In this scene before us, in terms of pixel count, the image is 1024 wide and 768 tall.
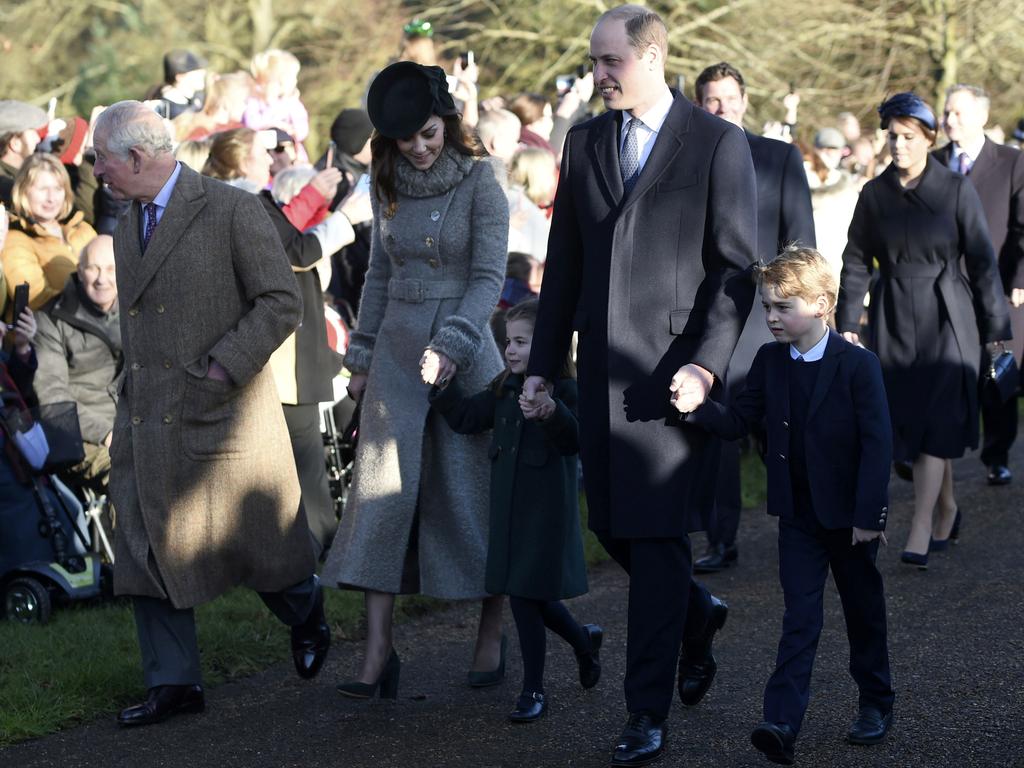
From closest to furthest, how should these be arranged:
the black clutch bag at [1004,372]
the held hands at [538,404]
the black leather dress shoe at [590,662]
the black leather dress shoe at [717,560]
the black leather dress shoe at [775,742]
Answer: the black leather dress shoe at [775,742] → the held hands at [538,404] → the black leather dress shoe at [590,662] → the black leather dress shoe at [717,560] → the black clutch bag at [1004,372]

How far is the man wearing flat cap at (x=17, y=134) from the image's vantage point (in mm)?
Answer: 9203

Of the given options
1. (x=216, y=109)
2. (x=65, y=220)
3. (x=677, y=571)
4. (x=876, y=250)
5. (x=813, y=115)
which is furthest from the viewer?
(x=813, y=115)

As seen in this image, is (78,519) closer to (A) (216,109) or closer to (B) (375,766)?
(B) (375,766)

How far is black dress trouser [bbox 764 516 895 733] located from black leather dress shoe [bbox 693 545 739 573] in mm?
2536

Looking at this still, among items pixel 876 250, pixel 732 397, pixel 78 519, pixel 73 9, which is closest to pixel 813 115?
pixel 73 9

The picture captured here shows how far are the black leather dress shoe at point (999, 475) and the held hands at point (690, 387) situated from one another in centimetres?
526

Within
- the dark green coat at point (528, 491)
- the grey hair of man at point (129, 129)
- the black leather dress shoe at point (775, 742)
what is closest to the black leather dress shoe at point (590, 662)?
the dark green coat at point (528, 491)

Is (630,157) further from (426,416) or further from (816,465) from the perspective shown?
(426,416)

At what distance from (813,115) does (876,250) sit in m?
13.8

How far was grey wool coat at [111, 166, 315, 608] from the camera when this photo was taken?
5.43 metres

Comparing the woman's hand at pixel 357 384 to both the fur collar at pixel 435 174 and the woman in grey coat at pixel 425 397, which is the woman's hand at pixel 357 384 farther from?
the fur collar at pixel 435 174

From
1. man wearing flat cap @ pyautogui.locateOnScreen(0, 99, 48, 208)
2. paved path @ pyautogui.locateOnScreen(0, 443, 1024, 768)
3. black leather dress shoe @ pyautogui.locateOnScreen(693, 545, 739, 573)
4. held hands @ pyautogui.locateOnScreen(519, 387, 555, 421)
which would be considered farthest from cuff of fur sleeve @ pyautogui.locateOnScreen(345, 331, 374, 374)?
man wearing flat cap @ pyautogui.locateOnScreen(0, 99, 48, 208)

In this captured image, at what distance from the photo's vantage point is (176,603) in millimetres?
5402

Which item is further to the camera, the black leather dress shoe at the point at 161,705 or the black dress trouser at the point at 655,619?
the black leather dress shoe at the point at 161,705
